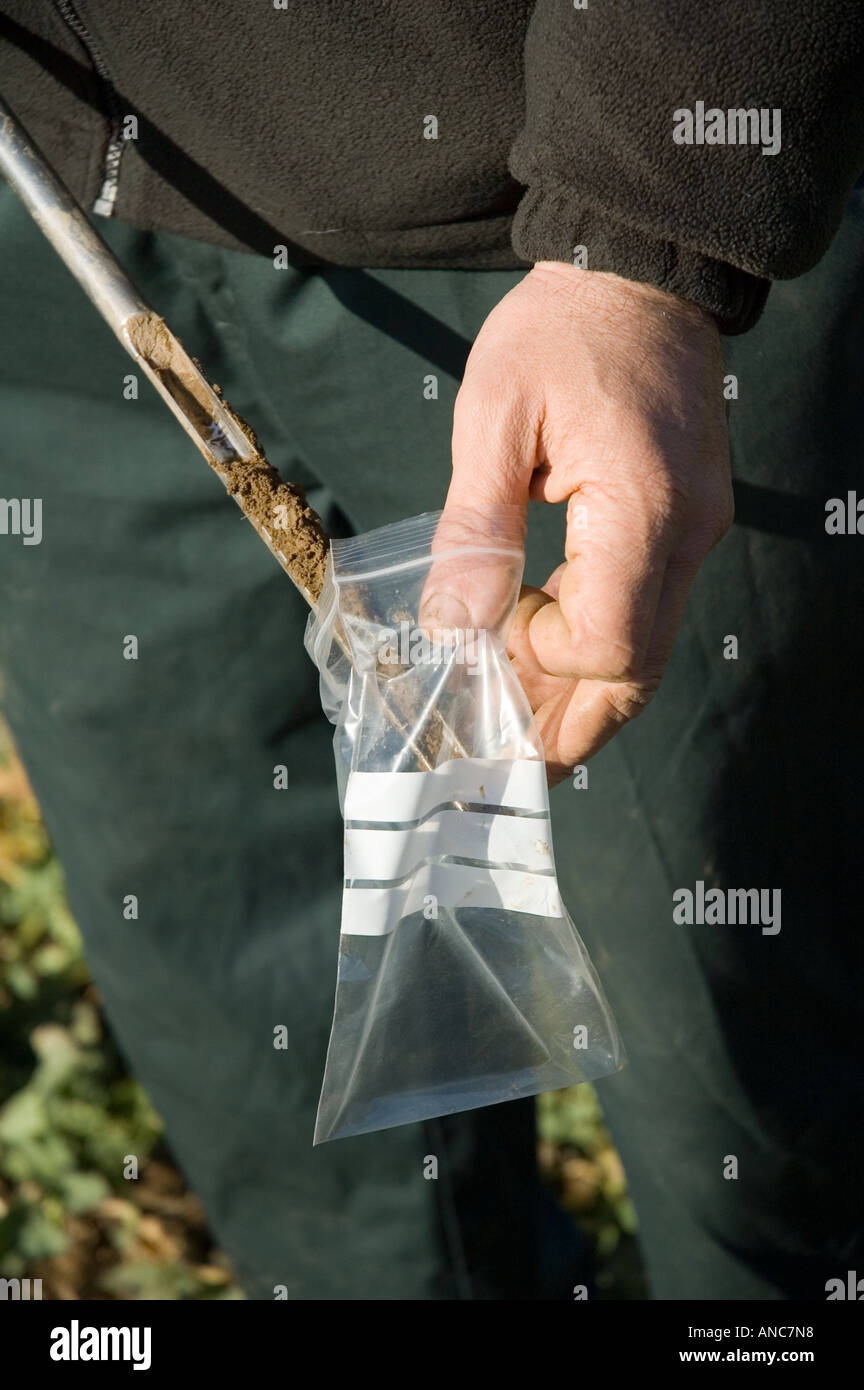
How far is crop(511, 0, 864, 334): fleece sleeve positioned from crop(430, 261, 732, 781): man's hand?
32 mm

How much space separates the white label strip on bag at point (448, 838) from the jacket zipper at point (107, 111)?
25.3 inches

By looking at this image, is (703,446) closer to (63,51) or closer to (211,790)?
(63,51)

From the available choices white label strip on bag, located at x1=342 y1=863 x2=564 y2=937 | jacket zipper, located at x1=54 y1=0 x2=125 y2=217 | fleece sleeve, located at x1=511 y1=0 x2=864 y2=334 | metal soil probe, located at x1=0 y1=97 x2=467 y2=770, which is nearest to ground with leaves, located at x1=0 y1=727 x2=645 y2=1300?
white label strip on bag, located at x1=342 y1=863 x2=564 y2=937

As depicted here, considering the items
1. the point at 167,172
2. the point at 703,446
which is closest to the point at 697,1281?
the point at 703,446

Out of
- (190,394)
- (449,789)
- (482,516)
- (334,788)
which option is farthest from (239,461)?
(334,788)

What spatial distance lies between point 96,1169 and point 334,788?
103cm

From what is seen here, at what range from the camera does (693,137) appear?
2.50ft

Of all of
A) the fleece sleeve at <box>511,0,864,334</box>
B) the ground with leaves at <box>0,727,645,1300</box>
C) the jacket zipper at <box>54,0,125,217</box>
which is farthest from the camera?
the ground with leaves at <box>0,727,645,1300</box>

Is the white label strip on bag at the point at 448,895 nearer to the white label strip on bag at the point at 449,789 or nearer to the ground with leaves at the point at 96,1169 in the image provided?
the white label strip on bag at the point at 449,789

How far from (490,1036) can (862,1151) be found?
2.18 feet

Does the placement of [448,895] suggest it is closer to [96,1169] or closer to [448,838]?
[448,838]

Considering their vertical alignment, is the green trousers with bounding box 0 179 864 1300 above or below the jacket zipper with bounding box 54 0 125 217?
below

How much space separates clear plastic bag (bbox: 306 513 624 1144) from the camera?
85cm

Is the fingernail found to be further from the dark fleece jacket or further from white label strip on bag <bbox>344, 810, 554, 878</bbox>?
the dark fleece jacket
